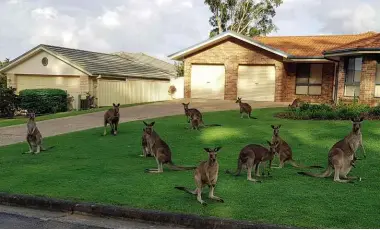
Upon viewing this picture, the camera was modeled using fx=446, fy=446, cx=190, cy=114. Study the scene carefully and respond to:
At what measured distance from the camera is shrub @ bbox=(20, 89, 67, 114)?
27734mm

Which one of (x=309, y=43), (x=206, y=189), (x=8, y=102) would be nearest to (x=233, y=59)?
(x=309, y=43)

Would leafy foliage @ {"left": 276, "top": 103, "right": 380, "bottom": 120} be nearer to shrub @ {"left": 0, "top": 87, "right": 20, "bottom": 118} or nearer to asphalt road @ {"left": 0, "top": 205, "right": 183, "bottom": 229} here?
asphalt road @ {"left": 0, "top": 205, "right": 183, "bottom": 229}

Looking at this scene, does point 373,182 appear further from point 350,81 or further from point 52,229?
point 350,81

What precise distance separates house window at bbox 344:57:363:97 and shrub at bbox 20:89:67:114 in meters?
17.6

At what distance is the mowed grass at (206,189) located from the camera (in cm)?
650

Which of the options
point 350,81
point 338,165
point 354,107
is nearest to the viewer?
point 338,165

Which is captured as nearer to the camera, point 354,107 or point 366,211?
point 366,211

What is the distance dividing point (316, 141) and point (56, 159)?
729 centimetres

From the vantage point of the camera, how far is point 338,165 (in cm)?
821

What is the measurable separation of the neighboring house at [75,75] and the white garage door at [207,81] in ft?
18.4

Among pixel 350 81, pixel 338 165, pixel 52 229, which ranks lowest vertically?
pixel 52 229

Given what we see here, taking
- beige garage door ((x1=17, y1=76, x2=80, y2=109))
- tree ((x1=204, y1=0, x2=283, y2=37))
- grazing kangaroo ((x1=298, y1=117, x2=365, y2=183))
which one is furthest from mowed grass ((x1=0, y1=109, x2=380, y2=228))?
tree ((x1=204, y1=0, x2=283, y2=37))

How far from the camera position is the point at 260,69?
30375 mm

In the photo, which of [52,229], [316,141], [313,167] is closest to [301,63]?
[316,141]
